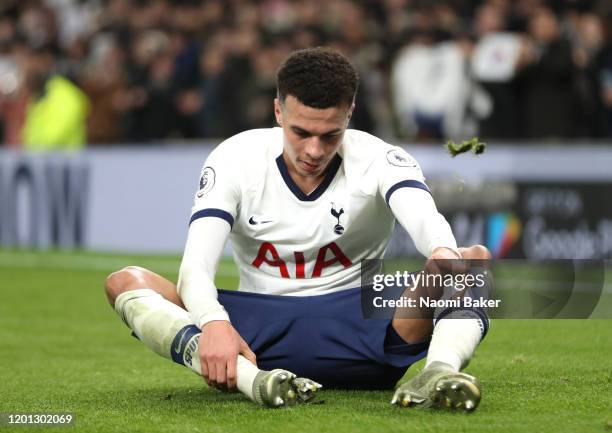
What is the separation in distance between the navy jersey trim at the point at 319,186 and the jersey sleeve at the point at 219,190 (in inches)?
8.5

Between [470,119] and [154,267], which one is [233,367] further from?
[470,119]

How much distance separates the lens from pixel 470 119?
1468cm

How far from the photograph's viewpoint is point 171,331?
17.6 ft

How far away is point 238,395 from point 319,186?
98cm

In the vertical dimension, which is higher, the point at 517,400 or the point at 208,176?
the point at 208,176

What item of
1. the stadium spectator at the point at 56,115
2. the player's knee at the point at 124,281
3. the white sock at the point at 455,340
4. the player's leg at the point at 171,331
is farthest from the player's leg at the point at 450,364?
the stadium spectator at the point at 56,115

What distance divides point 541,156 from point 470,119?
1537mm

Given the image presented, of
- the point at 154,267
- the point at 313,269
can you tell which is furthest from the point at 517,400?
the point at 154,267

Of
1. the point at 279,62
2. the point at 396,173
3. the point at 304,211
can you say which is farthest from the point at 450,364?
the point at 279,62

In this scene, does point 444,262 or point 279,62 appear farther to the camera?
point 279,62

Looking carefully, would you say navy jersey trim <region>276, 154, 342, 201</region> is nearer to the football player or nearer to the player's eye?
the football player

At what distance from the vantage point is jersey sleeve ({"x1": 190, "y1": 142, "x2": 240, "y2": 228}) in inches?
213

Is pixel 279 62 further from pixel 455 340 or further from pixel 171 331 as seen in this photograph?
pixel 455 340

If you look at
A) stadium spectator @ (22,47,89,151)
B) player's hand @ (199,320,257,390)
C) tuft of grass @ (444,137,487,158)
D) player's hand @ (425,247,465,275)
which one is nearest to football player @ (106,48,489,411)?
Answer: player's hand @ (199,320,257,390)
